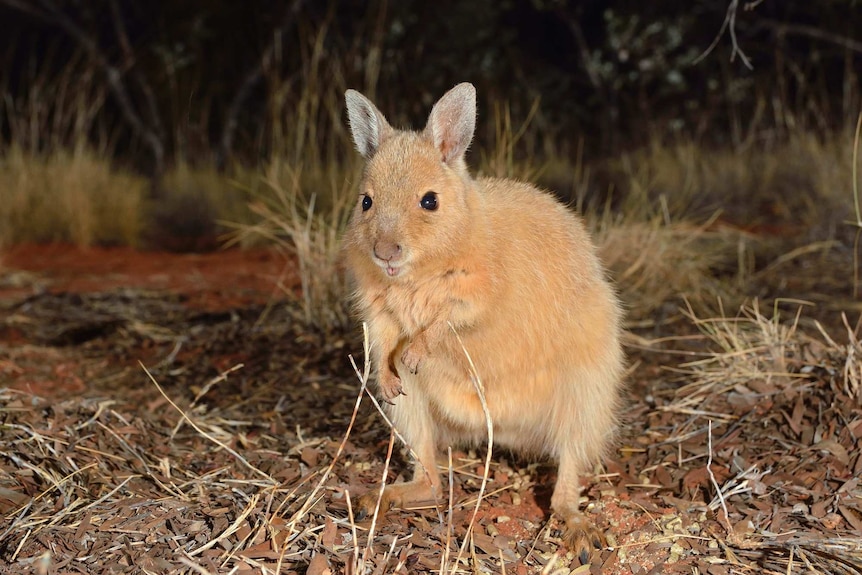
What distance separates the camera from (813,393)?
342cm

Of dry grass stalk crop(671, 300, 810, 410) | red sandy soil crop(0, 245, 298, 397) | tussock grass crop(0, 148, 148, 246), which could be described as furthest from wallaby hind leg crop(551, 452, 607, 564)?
tussock grass crop(0, 148, 148, 246)

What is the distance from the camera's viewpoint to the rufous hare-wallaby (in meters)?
2.81

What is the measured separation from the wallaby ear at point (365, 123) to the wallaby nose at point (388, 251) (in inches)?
20.0

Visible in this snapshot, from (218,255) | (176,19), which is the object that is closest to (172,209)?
(218,255)

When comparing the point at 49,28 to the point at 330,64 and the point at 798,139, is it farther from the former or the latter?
the point at 798,139

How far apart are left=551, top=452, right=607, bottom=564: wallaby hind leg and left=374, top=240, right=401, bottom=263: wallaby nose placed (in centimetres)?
90

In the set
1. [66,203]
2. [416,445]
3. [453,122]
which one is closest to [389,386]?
[416,445]

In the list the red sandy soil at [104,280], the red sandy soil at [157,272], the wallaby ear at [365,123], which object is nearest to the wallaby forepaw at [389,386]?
the wallaby ear at [365,123]

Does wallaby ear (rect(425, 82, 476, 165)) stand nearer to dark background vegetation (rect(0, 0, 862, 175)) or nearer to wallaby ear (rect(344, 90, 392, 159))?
wallaby ear (rect(344, 90, 392, 159))

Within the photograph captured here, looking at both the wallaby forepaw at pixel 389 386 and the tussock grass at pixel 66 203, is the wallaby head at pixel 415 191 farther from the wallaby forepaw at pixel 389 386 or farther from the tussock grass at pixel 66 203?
the tussock grass at pixel 66 203

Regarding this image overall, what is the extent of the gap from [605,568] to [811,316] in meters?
2.65

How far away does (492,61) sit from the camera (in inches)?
477

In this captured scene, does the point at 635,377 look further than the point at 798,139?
No

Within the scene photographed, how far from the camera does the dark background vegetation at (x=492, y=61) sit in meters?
10.4
